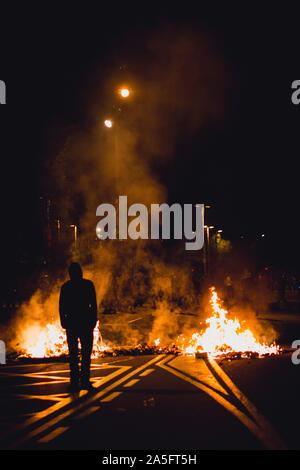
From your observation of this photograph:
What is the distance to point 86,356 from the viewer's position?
7582mm

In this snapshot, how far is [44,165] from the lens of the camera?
1675 centimetres

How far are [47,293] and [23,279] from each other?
80cm

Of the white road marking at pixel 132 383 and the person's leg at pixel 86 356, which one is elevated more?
the person's leg at pixel 86 356

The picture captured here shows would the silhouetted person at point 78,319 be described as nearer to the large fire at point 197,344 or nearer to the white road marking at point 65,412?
the white road marking at point 65,412

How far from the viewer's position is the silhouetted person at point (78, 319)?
7.56m

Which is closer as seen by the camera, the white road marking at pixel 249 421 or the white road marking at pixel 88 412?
the white road marking at pixel 249 421

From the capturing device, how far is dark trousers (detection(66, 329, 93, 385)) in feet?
24.7

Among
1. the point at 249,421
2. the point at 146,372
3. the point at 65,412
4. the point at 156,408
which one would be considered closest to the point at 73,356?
the point at 65,412

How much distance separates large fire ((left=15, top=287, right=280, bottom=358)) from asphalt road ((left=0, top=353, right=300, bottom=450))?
161 cm

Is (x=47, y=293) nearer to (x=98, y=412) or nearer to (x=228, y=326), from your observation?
(x=228, y=326)

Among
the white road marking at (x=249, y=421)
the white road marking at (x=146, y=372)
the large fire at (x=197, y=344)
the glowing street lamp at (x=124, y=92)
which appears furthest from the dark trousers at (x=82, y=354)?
A: the glowing street lamp at (x=124, y=92)

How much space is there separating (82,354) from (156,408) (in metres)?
1.64

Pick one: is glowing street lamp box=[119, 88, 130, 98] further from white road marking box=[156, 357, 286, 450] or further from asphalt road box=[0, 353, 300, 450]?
white road marking box=[156, 357, 286, 450]

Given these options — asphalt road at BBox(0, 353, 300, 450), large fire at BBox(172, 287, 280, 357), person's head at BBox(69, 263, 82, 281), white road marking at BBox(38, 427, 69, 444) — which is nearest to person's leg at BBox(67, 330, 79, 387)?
asphalt road at BBox(0, 353, 300, 450)
